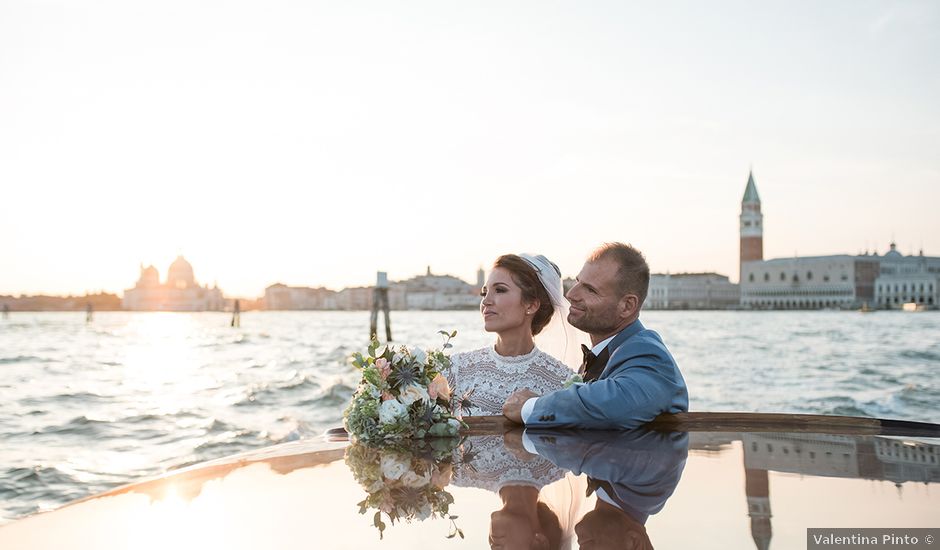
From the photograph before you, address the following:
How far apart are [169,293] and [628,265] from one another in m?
110

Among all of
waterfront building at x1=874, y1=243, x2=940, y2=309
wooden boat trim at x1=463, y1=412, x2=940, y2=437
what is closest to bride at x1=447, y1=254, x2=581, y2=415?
wooden boat trim at x1=463, y1=412, x2=940, y2=437

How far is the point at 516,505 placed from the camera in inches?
55.0

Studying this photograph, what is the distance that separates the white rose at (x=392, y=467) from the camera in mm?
1648

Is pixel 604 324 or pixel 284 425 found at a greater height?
pixel 604 324

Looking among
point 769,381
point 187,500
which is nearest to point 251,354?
point 769,381

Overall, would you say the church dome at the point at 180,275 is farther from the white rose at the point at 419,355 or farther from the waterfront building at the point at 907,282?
the white rose at the point at 419,355

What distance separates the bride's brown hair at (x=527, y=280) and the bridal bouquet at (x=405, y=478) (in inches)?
43.4

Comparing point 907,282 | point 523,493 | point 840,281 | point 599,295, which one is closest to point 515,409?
point 599,295

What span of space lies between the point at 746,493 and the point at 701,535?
0.29 metres

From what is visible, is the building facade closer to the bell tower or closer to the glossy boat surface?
the bell tower

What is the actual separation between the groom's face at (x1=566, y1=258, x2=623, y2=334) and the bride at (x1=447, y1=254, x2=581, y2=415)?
70 centimetres

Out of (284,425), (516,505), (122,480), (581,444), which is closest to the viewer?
(516,505)

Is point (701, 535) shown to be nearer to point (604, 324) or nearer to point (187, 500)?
point (187, 500)

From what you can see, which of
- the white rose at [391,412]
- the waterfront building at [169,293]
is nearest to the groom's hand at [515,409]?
the white rose at [391,412]
